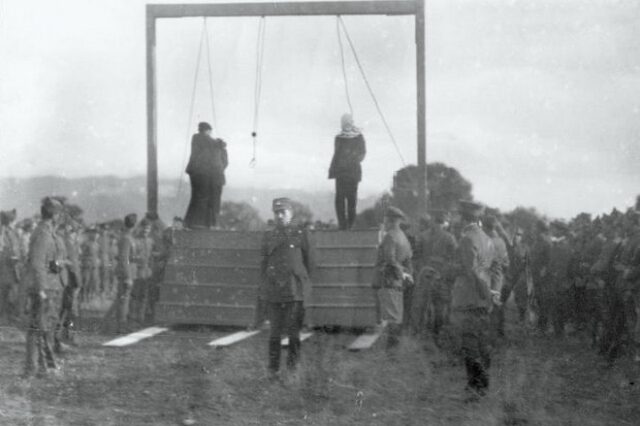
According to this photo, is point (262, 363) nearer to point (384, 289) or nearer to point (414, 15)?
point (384, 289)

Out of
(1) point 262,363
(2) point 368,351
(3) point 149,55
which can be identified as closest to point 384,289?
(2) point 368,351

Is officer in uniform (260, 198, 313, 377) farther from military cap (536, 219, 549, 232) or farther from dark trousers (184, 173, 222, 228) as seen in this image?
military cap (536, 219, 549, 232)

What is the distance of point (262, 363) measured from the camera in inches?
393

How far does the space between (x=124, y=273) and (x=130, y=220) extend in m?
0.84

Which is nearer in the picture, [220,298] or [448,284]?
[448,284]

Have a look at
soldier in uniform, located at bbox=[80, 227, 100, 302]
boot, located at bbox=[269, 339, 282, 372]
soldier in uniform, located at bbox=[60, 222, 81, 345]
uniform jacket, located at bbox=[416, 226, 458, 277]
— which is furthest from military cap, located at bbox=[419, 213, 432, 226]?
soldier in uniform, located at bbox=[80, 227, 100, 302]

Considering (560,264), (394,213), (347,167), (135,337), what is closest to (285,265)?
(394,213)

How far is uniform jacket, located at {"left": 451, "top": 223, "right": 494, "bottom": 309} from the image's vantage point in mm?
8031

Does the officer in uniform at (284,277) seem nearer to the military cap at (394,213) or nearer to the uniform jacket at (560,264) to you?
the military cap at (394,213)

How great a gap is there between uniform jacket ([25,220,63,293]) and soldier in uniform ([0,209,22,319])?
21.3ft

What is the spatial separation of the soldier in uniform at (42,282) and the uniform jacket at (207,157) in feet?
16.3

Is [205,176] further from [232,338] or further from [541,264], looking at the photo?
[541,264]

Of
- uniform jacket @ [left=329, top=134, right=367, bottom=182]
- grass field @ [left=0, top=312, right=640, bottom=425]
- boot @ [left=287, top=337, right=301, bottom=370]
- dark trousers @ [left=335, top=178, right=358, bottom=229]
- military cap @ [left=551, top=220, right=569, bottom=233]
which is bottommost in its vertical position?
grass field @ [left=0, top=312, right=640, bottom=425]

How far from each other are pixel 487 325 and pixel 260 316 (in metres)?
5.55
